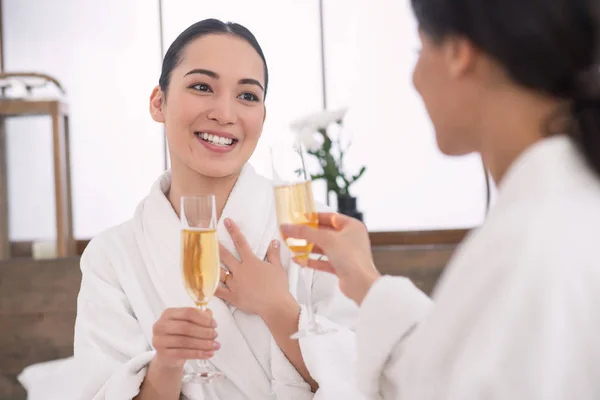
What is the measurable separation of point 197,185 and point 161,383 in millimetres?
479

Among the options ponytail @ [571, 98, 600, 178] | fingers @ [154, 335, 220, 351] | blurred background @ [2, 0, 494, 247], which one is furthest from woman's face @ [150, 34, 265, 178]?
blurred background @ [2, 0, 494, 247]

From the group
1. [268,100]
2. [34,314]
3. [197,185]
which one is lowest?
[34,314]

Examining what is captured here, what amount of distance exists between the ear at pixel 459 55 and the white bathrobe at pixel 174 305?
779 millimetres

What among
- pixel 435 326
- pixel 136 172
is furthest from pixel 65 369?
pixel 136 172

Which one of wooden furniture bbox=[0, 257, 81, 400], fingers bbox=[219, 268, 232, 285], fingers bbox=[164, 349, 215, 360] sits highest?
fingers bbox=[219, 268, 232, 285]

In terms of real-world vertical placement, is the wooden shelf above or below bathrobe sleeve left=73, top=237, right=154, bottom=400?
above

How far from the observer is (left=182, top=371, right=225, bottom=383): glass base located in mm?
1402

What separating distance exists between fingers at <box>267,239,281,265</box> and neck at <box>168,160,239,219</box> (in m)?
0.15

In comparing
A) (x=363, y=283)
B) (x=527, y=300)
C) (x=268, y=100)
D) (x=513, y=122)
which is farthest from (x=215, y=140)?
(x=268, y=100)

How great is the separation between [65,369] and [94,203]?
6.65 ft

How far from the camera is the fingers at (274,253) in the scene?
1645 millimetres

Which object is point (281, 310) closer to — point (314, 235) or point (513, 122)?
point (314, 235)

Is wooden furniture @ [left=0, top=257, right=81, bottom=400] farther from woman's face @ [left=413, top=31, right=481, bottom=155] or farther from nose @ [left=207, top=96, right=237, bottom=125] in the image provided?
woman's face @ [left=413, top=31, right=481, bottom=155]

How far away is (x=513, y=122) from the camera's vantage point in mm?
844
